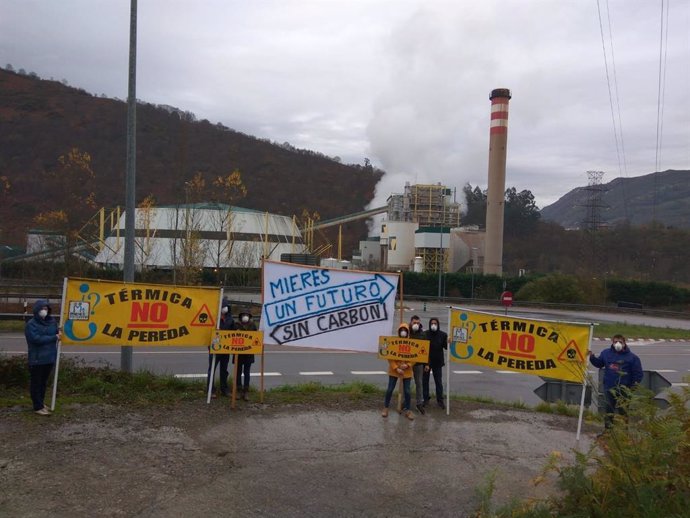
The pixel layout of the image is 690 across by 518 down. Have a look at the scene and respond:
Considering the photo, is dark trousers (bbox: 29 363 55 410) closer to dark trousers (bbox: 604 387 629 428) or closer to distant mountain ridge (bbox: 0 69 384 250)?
dark trousers (bbox: 604 387 629 428)

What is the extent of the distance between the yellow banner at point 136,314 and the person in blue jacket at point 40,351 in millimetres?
569

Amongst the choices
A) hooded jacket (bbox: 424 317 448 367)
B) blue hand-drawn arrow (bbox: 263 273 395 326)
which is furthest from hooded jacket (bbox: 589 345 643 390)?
blue hand-drawn arrow (bbox: 263 273 395 326)

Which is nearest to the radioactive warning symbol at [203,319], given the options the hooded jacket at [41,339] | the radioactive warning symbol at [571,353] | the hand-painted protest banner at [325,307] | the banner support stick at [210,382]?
the banner support stick at [210,382]

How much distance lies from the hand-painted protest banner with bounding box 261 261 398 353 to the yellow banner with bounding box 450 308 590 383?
1246 millimetres

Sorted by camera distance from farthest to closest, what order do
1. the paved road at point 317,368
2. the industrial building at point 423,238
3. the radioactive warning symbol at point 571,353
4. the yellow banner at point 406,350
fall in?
the industrial building at point 423,238 → the paved road at point 317,368 → the yellow banner at point 406,350 → the radioactive warning symbol at point 571,353

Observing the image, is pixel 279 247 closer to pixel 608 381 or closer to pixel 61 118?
pixel 608 381

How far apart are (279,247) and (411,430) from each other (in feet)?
202

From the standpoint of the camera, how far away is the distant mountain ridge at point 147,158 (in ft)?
366

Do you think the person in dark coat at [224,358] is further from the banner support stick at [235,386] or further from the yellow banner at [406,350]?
the yellow banner at [406,350]

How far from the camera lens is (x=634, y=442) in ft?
16.0

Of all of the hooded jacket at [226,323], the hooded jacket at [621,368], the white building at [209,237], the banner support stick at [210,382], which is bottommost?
the banner support stick at [210,382]

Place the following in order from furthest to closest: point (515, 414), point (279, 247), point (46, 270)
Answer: point (279, 247), point (46, 270), point (515, 414)

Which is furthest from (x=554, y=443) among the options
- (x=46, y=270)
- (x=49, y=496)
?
(x=46, y=270)

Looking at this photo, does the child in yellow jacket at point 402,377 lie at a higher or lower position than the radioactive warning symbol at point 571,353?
lower
